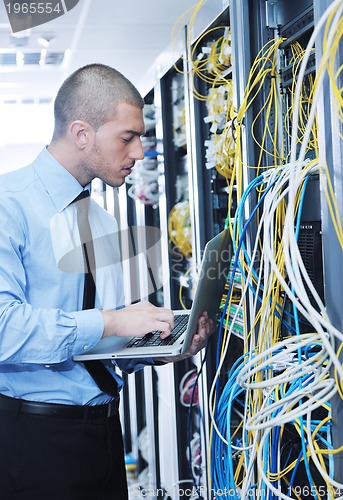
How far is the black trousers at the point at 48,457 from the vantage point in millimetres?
1380

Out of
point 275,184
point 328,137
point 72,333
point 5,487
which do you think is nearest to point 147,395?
point 5,487

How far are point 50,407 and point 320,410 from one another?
0.63 meters

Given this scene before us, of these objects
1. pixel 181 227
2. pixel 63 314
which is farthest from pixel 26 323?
pixel 181 227

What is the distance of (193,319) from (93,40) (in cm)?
215

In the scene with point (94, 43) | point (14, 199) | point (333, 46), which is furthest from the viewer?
point (94, 43)

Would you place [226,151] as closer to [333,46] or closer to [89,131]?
[89,131]

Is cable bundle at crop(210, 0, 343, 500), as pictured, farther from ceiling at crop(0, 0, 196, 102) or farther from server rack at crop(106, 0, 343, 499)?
ceiling at crop(0, 0, 196, 102)

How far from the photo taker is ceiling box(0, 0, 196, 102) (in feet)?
8.73

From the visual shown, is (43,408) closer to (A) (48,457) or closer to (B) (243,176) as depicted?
Answer: (A) (48,457)

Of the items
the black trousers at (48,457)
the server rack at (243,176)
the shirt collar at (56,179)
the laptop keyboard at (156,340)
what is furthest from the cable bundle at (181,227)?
the black trousers at (48,457)

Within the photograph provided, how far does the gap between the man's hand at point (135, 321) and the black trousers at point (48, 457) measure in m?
0.29

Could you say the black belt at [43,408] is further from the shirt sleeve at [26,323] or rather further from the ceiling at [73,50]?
the ceiling at [73,50]

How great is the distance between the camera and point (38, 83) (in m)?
3.66

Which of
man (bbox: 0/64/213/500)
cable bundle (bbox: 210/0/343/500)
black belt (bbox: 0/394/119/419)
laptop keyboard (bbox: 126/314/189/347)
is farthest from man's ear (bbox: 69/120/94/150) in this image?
black belt (bbox: 0/394/119/419)
